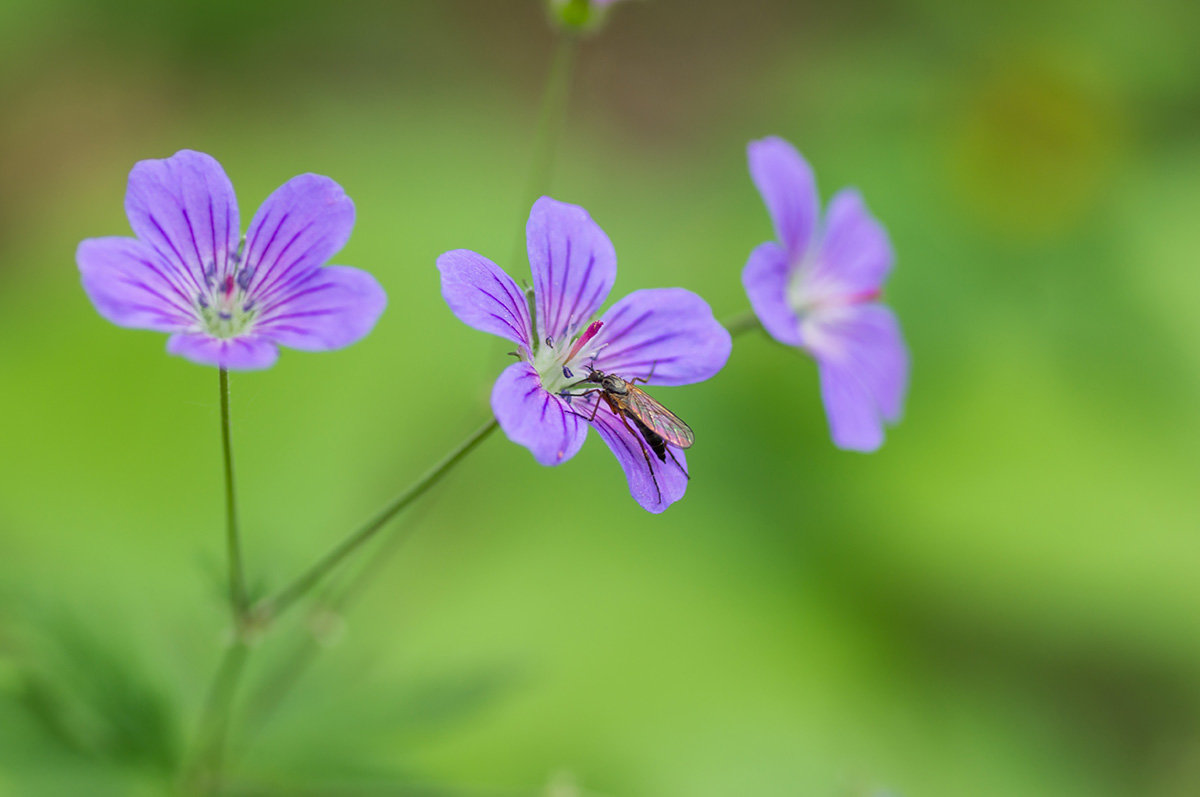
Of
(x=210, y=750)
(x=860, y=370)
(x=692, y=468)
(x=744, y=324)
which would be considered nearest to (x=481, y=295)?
(x=744, y=324)

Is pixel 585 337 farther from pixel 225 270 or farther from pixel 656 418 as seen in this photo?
pixel 225 270

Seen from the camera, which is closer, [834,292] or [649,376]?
[649,376]

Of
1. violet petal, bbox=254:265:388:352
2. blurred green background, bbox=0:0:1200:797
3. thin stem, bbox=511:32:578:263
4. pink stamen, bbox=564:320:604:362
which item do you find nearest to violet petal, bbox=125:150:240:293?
violet petal, bbox=254:265:388:352

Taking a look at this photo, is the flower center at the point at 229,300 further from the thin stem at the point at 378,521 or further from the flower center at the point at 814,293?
the flower center at the point at 814,293

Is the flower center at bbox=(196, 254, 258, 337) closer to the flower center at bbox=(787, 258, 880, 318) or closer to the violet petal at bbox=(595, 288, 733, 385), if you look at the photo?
the violet petal at bbox=(595, 288, 733, 385)

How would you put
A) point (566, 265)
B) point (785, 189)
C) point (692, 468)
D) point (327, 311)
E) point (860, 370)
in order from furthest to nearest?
point (692, 468), point (860, 370), point (785, 189), point (566, 265), point (327, 311)

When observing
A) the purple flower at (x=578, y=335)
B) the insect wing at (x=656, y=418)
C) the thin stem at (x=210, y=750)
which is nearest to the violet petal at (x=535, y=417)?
the purple flower at (x=578, y=335)

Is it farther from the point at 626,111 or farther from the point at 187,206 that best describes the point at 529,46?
the point at 187,206
